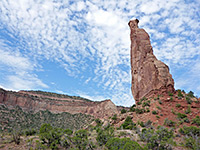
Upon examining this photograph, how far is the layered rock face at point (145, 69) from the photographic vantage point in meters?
24.8

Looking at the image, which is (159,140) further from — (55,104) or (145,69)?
(55,104)

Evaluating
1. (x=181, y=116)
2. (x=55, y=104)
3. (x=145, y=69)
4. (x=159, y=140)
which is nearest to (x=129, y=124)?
(x=181, y=116)

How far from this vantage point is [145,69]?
28.0 m

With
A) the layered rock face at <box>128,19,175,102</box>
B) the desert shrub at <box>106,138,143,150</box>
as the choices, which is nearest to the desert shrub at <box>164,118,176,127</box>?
the layered rock face at <box>128,19,175,102</box>

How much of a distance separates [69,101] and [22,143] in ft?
223

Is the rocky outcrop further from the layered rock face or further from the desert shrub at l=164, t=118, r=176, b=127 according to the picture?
the desert shrub at l=164, t=118, r=176, b=127

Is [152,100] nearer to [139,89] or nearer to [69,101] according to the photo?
[139,89]

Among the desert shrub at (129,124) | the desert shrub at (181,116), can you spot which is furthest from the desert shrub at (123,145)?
the desert shrub at (181,116)

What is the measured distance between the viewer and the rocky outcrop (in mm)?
58894

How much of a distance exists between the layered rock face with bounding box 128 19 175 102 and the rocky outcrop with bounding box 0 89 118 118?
30707 millimetres

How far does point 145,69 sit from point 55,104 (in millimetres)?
58182

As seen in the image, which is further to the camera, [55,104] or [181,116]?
[55,104]

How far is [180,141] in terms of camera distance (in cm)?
1390

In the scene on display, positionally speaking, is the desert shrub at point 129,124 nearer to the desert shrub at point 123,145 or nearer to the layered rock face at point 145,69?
the layered rock face at point 145,69
